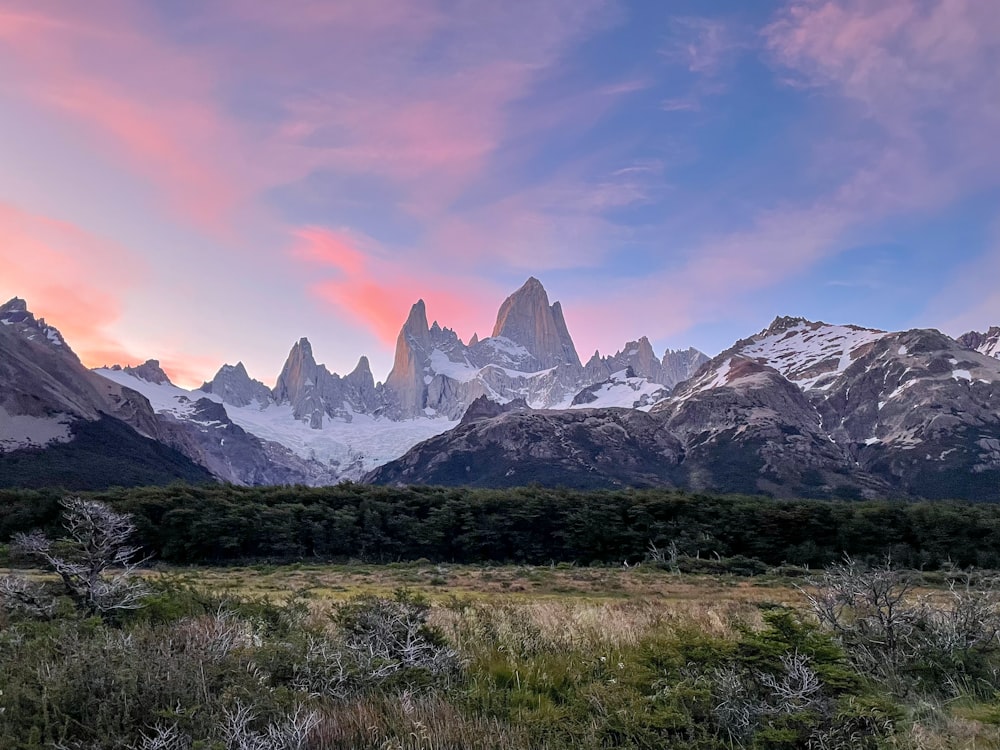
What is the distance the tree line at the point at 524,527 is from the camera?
205ft

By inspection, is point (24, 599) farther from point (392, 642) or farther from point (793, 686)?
point (793, 686)

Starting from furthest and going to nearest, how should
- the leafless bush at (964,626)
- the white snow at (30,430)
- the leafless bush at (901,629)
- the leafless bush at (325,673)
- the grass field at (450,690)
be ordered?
the white snow at (30,430) < the leafless bush at (964,626) < the leafless bush at (901,629) < the leafless bush at (325,673) < the grass field at (450,690)

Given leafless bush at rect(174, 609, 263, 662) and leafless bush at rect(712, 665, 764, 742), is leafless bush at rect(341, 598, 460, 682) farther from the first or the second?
leafless bush at rect(712, 665, 764, 742)

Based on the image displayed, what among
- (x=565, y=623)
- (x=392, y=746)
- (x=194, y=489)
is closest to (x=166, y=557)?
(x=194, y=489)

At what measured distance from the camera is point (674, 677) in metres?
8.39

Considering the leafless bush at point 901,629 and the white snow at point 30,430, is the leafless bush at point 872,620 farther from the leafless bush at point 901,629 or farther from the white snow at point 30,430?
the white snow at point 30,430

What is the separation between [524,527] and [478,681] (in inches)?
2606

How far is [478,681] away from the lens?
29.5ft

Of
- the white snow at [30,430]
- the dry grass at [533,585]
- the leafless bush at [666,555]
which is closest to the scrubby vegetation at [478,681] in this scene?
the dry grass at [533,585]

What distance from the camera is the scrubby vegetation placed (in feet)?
21.8

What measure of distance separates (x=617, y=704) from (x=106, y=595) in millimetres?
10396

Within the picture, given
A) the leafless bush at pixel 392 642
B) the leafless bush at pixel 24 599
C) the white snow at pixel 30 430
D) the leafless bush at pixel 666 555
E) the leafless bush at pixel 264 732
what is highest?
the white snow at pixel 30 430

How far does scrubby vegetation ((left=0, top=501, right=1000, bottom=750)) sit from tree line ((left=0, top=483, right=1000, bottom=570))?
2010 inches

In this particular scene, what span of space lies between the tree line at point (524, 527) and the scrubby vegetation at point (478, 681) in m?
51.0
